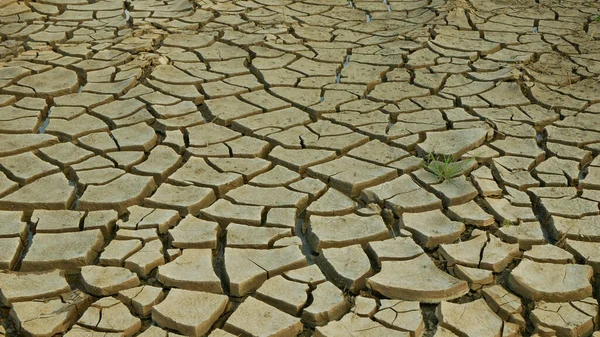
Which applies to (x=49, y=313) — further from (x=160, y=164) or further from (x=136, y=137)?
(x=136, y=137)

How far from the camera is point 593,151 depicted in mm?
4113

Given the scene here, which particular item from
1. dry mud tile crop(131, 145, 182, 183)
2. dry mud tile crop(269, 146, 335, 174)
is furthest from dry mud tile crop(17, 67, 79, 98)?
dry mud tile crop(269, 146, 335, 174)

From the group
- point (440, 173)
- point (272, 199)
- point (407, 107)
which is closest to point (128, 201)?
point (272, 199)

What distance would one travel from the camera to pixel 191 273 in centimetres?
312

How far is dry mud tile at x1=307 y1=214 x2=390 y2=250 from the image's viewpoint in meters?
3.32

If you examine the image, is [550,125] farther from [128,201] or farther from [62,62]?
[62,62]

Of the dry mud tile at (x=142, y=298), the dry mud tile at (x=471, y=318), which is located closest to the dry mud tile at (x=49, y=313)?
the dry mud tile at (x=142, y=298)

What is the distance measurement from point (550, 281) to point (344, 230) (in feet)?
2.86

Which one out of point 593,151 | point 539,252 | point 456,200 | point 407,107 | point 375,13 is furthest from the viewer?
point 375,13

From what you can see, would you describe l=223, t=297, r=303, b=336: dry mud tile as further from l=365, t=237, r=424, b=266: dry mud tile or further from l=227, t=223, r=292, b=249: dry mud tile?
l=365, t=237, r=424, b=266: dry mud tile

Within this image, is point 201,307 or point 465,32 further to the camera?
point 465,32

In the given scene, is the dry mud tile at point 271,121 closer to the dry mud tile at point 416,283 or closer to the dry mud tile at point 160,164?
the dry mud tile at point 160,164

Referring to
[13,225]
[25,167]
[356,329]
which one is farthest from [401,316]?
[25,167]

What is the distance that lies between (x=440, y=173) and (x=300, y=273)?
1.02 meters
